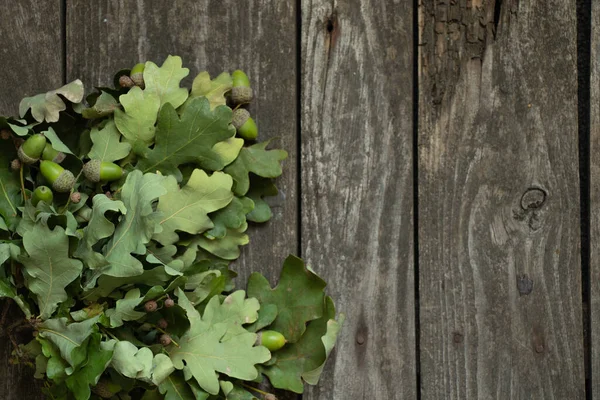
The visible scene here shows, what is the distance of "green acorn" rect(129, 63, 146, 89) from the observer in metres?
1.29

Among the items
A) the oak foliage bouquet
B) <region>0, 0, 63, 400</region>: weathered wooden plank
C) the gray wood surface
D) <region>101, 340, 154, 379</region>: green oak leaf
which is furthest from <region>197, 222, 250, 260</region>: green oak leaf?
the gray wood surface

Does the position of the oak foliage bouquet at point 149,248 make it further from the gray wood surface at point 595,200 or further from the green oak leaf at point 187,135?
the gray wood surface at point 595,200

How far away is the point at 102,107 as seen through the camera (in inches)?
50.0

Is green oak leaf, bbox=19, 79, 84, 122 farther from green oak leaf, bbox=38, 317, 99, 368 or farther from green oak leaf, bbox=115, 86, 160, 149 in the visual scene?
green oak leaf, bbox=38, 317, 99, 368

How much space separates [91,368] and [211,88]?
17.9 inches

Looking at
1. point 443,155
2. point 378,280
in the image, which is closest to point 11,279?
point 378,280

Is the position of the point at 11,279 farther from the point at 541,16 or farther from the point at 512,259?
the point at 541,16

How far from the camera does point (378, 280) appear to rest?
4.54 feet

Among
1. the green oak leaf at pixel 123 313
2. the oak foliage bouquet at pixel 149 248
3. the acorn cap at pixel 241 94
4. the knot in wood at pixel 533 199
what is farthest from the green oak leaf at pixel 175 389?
the knot in wood at pixel 533 199

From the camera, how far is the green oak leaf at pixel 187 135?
127 centimetres

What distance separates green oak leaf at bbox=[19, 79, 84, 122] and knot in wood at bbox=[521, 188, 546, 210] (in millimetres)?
720

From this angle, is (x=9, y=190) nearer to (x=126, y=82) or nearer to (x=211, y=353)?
(x=126, y=82)

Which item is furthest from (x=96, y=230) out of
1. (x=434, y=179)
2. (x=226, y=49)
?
(x=434, y=179)

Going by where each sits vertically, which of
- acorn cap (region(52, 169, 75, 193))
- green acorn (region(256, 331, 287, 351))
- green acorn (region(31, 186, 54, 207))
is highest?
acorn cap (region(52, 169, 75, 193))
